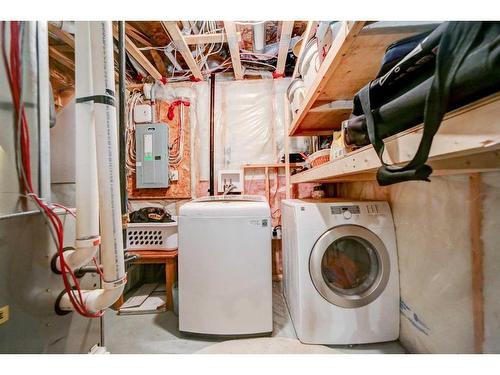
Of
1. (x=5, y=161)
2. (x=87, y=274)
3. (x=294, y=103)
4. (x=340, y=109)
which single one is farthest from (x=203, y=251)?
(x=294, y=103)

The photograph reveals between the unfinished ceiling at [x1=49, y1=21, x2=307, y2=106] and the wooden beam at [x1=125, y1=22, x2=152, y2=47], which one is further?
the wooden beam at [x1=125, y1=22, x2=152, y2=47]

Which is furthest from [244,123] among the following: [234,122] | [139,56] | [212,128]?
[139,56]

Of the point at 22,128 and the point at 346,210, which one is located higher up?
the point at 22,128

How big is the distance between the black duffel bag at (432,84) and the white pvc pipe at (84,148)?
90 cm

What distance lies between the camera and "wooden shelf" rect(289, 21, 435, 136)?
754mm

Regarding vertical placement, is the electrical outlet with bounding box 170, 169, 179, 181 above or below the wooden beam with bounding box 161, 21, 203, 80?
below

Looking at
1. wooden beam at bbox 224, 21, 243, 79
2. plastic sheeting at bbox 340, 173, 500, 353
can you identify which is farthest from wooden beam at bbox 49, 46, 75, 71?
plastic sheeting at bbox 340, 173, 500, 353

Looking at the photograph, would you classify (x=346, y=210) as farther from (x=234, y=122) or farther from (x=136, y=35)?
(x=136, y=35)

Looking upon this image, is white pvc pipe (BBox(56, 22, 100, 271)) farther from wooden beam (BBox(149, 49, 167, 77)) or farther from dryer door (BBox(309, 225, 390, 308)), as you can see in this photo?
wooden beam (BBox(149, 49, 167, 77))

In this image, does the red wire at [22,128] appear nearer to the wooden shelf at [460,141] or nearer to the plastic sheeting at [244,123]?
the wooden shelf at [460,141]

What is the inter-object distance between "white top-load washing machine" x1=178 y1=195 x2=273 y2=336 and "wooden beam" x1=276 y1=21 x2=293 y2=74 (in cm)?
140

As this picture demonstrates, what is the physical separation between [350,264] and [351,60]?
121cm

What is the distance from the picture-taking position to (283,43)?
72.3 inches

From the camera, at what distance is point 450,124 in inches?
18.5
